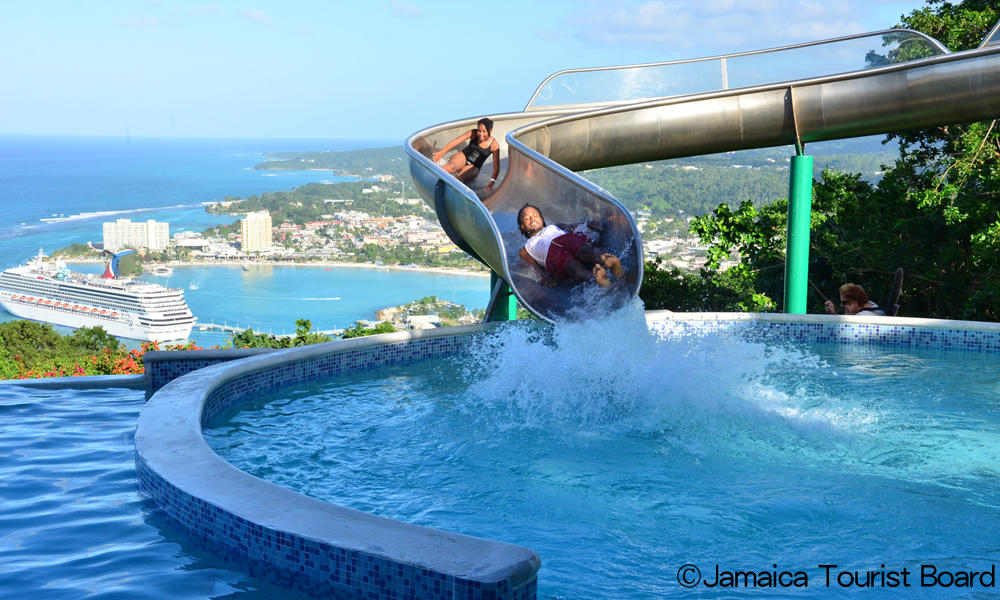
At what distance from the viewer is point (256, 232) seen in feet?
215

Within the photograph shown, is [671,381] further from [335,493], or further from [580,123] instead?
[580,123]

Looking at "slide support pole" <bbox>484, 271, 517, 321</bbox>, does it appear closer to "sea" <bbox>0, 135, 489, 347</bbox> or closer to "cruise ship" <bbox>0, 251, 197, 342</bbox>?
"sea" <bbox>0, 135, 489, 347</bbox>

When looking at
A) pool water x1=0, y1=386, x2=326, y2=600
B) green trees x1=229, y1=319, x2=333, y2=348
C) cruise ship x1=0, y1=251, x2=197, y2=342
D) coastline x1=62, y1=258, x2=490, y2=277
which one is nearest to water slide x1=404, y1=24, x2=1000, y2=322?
green trees x1=229, y1=319, x2=333, y2=348

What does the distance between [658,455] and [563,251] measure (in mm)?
2046

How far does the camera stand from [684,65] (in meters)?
6.50

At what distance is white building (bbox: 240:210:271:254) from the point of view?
214 ft

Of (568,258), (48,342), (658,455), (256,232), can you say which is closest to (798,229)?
(568,258)

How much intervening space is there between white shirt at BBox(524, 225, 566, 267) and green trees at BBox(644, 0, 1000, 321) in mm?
3163

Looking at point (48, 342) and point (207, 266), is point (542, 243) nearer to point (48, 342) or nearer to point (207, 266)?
point (48, 342)

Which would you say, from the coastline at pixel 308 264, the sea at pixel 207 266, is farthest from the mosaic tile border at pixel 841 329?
the coastline at pixel 308 264

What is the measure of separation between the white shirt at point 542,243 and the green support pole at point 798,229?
2243mm

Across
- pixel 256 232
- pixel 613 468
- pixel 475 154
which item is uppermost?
pixel 256 232

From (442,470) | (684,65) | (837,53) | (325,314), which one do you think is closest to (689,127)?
(684,65)

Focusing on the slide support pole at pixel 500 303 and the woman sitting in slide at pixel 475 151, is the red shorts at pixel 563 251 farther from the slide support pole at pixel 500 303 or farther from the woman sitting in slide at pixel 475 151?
the woman sitting in slide at pixel 475 151
